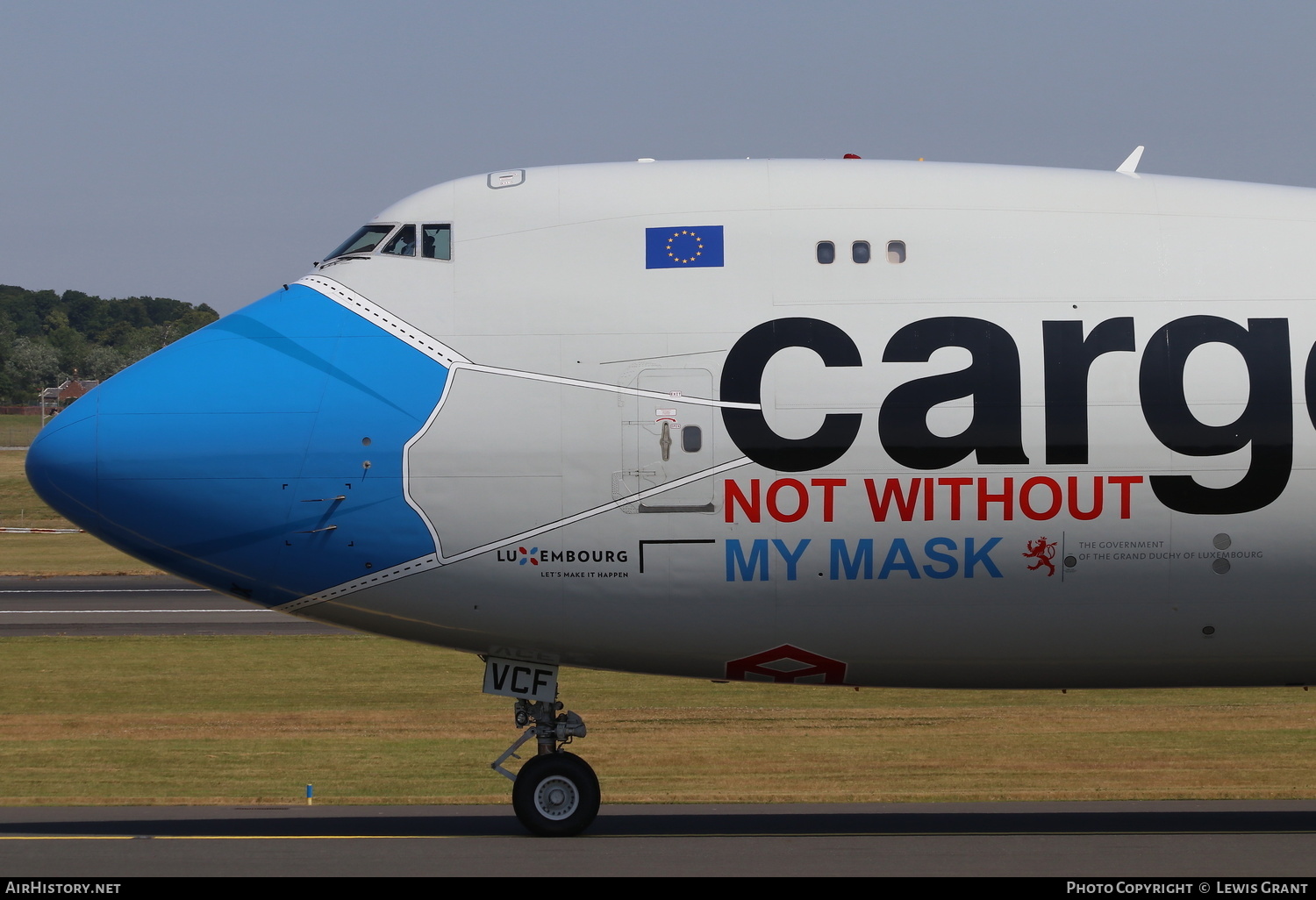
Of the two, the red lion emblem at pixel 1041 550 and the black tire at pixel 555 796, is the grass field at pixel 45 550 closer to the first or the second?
the black tire at pixel 555 796

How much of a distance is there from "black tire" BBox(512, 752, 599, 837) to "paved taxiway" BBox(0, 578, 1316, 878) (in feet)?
0.59

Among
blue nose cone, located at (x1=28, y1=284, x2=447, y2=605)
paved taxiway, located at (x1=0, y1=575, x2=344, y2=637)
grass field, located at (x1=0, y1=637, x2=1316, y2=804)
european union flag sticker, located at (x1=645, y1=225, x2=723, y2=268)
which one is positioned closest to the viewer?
blue nose cone, located at (x1=28, y1=284, x2=447, y2=605)

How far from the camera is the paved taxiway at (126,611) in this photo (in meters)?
33.7

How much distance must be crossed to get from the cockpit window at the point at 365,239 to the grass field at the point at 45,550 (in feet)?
81.6

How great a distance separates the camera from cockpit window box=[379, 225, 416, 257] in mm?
12898

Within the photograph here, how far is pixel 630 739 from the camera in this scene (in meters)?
21.1

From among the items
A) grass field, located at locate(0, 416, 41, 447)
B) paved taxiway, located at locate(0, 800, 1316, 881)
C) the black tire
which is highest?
grass field, located at locate(0, 416, 41, 447)

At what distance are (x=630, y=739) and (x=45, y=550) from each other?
42.7 meters

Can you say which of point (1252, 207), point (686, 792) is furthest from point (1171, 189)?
point (686, 792)

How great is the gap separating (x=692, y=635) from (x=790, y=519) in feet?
4.69

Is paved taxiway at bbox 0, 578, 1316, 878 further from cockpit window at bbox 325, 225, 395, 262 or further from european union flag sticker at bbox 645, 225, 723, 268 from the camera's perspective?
A: cockpit window at bbox 325, 225, 395, 262

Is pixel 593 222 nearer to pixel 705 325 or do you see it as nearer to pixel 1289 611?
pixel 705 325

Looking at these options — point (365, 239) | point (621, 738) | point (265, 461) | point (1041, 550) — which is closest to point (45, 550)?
point (621, 738)

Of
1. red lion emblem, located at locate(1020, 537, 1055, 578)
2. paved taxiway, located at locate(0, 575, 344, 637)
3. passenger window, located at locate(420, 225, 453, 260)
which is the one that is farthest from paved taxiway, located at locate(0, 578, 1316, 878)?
paved taxiway, located at locate(0, 575, 344, 637)
